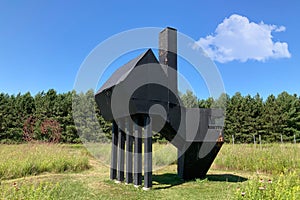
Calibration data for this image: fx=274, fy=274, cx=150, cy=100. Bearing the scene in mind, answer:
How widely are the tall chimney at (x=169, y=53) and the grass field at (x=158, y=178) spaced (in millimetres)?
2529

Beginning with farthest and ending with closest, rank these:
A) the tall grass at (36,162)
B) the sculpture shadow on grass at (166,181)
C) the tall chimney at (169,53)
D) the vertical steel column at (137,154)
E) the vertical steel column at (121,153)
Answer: the tall grass at (36,162)
the vertical steel column at (121,153)
the tall chimney at (169,53)
the sculpture shadow on grass at (166,181)
the vertical steel column at (137,154)

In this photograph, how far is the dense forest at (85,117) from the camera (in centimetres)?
2773

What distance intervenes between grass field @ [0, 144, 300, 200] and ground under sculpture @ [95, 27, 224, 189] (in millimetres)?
588

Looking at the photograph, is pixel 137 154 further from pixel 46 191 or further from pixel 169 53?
pixel 169 53

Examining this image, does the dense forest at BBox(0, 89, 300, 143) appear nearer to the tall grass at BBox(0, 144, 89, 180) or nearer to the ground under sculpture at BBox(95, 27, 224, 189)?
the tall grass at BBox(0, 144, 89, 180)

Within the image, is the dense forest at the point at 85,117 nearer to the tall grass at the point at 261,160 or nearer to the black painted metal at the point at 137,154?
the tall grass at the point at 261,160

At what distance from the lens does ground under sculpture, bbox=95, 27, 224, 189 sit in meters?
6.98

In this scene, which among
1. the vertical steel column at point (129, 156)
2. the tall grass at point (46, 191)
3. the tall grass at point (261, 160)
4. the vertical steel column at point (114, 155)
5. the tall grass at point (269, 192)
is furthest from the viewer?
the tall grass at point (261, 160)

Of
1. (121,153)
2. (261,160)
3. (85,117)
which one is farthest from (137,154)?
(85,117)

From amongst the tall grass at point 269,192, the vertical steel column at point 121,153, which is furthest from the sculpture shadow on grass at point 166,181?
the tall grass at point 269,192

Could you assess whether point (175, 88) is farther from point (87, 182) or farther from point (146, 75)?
point (87, 182)

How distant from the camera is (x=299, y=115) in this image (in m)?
34.1

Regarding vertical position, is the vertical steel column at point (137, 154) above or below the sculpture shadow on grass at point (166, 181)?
above

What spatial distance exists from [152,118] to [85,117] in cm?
2311
